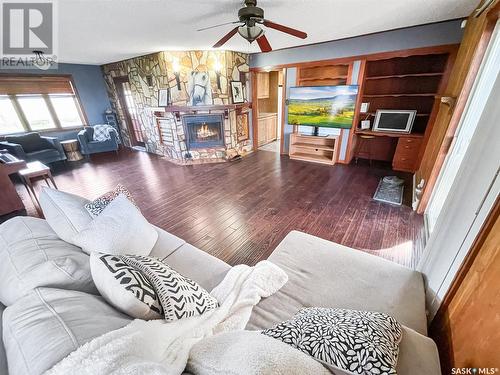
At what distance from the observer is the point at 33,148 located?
4191mm

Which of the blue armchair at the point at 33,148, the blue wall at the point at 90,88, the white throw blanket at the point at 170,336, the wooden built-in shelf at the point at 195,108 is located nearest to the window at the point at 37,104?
the blue wall at the point at 90,88

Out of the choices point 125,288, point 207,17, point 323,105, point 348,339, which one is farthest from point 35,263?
point 323,105

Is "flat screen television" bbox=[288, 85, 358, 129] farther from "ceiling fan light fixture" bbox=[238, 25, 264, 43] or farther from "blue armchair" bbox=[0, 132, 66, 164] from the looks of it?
"blue armchair" bbox=[0, 132, 66, 164]

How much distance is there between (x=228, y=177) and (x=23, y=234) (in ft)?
9.27

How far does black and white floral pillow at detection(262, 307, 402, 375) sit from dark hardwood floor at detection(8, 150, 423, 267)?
3.62ft

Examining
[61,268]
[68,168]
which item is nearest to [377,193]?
[61,268]

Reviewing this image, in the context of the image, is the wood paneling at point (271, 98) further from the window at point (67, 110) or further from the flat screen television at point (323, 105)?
the window at point (67, 110)

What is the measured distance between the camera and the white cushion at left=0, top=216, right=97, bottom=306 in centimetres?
75

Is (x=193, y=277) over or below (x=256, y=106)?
below

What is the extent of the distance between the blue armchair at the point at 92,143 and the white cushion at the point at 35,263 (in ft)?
14.9

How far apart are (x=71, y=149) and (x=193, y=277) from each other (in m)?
5.31

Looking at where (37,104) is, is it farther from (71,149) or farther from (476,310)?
(476,310)

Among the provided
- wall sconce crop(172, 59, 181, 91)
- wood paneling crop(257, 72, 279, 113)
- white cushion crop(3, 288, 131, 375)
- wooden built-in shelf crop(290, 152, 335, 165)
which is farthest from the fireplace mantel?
white cushion crop(3, 288, 131, 375)

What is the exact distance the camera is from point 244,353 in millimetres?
579
